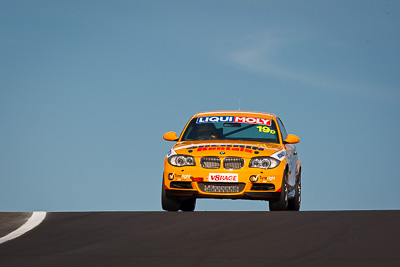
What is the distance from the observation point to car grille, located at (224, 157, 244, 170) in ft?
43.6

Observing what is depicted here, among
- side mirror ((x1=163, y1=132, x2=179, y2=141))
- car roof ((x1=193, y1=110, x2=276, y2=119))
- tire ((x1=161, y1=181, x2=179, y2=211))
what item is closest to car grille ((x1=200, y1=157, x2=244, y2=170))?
tire ((x1=161, y1=181, x2=179, y2=211))

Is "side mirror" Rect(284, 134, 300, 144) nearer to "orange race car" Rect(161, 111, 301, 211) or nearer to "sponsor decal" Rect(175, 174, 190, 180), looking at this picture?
"orange race car" Rect(161, 111, 301, 211)

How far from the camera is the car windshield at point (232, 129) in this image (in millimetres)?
14594

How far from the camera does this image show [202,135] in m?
14.7

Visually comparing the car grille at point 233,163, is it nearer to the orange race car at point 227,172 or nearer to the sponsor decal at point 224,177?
the orange race car at point 227,172

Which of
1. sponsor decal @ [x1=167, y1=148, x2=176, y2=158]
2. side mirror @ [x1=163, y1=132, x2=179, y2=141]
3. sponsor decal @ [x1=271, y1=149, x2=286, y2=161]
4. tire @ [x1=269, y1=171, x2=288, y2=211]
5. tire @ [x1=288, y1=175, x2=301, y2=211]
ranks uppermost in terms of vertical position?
side mirror @ [x1=163, y1=132, x2=179, y2=141]

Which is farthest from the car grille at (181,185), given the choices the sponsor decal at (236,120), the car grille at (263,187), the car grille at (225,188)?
the sponsor decal at (236,120)
